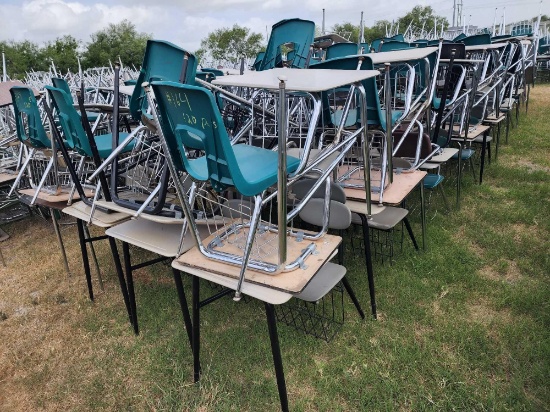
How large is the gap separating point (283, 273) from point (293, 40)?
2.84m

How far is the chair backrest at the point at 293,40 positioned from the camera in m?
3.60

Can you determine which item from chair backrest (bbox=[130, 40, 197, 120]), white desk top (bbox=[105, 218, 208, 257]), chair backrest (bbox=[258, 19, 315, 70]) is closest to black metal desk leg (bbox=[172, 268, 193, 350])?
white desk top (bbox=[105, 218, 208, 257])

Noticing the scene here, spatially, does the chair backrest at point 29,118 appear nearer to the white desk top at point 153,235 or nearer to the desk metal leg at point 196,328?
the white desk top at point 153,235

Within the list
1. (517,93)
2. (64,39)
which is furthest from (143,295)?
(64,39)

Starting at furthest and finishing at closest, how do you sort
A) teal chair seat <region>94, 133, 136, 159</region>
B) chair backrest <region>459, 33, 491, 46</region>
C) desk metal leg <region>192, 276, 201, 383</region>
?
chair backrest <region>459, 33, 491, 46</region>
teal chair seat <region>94, 133, 136, 159</region>
desk metal leg <region>192, 276, 201, 383</region>

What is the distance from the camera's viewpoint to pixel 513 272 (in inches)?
101

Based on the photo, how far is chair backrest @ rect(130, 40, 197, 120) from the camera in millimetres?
1809

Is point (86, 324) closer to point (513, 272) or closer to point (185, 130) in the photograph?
point (185, 130)

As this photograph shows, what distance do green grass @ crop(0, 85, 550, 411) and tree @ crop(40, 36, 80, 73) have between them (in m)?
27.6

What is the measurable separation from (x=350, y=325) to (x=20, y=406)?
5.64ft

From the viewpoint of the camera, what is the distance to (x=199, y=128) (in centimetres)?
123

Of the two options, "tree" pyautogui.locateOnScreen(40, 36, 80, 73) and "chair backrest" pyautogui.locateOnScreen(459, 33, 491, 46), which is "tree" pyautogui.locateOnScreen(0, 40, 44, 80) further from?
"chair backrest" pyautogui.locateOnScreen(459, 33, 491, 46)

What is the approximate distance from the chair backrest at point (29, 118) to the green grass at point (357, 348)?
1065 mm

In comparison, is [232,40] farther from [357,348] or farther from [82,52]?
[357,348]
